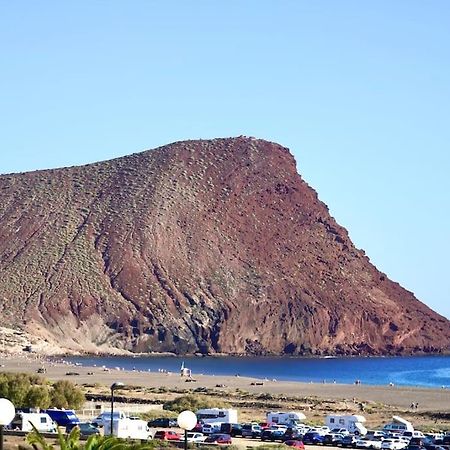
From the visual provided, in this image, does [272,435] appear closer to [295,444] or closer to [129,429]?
[295,444]

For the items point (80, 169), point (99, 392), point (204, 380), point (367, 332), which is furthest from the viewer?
point (80, 169)

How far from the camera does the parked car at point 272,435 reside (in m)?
37.5

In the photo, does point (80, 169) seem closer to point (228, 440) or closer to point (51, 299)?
point (51, 299)

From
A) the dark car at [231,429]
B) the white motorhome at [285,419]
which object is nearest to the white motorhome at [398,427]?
the white motorhome at [285,419]

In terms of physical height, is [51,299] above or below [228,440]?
above

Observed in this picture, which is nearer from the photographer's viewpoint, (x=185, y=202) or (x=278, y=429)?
(x=278, y=429)

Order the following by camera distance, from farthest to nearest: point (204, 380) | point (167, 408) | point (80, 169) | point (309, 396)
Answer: point (80, 169), point (204, 380), point (309, 396), point (167, 408)

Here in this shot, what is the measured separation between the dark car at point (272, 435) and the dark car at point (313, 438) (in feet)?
2.56

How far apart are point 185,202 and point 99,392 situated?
415 ft

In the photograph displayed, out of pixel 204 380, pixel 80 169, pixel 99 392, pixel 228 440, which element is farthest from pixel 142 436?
pixel 80 169

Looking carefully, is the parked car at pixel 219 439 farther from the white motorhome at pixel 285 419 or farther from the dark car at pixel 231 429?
the white motorhome at pixel 285 419

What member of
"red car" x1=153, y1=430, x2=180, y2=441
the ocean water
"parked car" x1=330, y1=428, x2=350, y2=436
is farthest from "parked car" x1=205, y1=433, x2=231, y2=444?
the ocean water

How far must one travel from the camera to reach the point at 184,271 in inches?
6845

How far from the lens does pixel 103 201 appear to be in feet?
616
